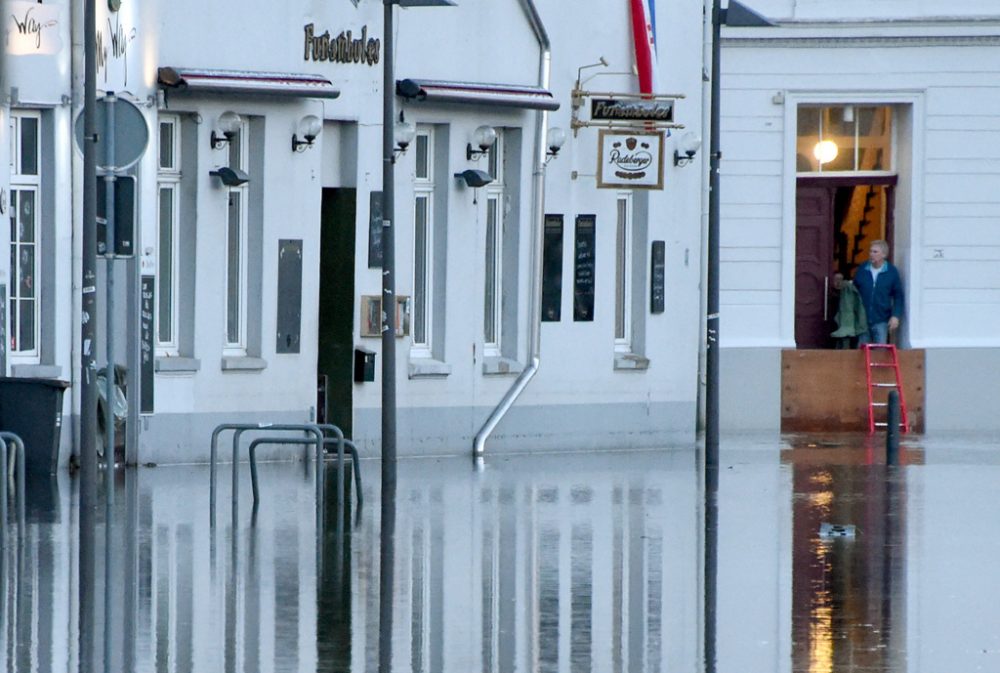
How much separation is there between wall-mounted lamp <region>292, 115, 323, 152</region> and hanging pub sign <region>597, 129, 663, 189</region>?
12.0ft

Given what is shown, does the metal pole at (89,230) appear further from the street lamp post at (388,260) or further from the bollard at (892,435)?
the bollard at (892,435)

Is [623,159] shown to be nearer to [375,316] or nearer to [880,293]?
[375,316]

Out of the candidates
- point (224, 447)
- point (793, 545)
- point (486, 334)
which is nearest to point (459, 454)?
point (486, 334)

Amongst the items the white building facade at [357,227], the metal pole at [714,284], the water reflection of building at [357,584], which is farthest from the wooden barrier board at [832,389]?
the water reflection of building at [357,584]

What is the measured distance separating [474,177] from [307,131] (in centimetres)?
213

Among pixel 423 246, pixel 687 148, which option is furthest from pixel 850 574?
pixel 687 148

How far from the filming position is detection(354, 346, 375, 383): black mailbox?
21656 millimetres

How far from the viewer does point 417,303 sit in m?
22.5

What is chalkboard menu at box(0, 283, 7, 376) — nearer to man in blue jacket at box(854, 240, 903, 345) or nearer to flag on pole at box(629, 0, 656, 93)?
flag on pole at box(629, 0, 656, 93)

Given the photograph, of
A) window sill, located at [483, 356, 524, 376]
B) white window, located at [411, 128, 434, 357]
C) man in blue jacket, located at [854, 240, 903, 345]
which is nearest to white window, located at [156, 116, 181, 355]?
white window, located at [411, 128, 434, 357]

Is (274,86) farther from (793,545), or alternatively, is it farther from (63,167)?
(793,545)

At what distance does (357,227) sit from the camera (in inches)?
851

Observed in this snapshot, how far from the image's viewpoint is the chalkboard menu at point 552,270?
76.3ft

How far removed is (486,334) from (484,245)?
1.01 metres
